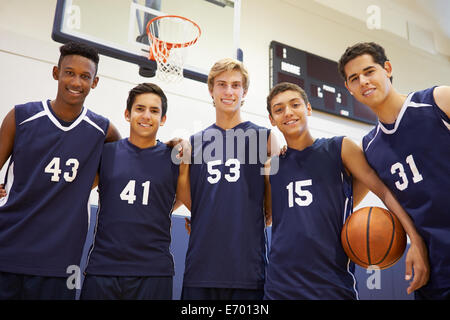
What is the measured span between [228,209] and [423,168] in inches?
36.8

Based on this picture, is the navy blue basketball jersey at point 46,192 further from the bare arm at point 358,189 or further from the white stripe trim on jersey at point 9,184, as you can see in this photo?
the bare arm at point 358,189

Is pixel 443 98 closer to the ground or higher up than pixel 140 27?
closer to the ground

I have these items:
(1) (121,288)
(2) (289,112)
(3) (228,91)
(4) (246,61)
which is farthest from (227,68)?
(4) (246,61)

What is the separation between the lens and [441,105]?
166 cm

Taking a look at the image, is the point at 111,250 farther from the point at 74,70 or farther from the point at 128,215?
the point at 74,70

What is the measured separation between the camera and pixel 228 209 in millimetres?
1898

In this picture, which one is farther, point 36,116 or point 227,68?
point 227,68

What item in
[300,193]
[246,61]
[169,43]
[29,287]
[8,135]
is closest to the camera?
[29,287]

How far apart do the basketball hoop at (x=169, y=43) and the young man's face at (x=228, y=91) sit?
43.2 inches

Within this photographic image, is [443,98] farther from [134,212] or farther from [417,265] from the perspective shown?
[134,212]

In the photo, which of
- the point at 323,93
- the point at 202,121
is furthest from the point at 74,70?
the point at 323,93

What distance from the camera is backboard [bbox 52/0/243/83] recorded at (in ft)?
9.77

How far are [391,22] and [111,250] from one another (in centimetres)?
547

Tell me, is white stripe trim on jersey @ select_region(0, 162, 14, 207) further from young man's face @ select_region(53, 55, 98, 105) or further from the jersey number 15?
the jersey number 15
